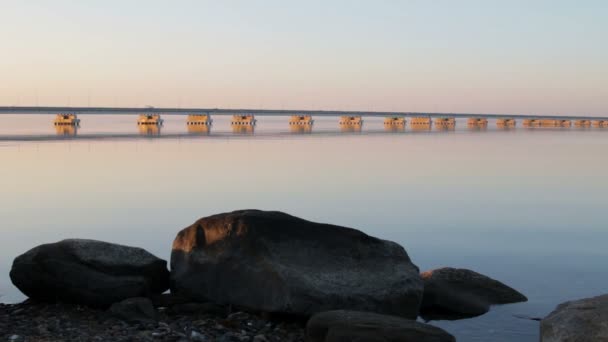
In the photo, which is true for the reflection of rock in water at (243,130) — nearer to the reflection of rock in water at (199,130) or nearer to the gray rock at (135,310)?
the reflection of rock in water at (199,130)

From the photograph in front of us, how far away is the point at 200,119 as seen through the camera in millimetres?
189375

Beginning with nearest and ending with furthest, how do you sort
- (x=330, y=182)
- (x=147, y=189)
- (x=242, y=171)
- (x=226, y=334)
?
(x=226, y=334)
(x=147, y=189)
(x=330, y=182)
(x=242, y=171)

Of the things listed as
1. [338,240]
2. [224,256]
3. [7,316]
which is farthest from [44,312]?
[338,240]

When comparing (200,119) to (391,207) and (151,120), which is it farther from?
(391,207)

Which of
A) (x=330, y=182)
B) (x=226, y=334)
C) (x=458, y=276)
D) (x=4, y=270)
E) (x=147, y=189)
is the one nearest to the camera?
(x=226, y=334)

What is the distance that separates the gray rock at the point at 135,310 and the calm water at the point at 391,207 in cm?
271

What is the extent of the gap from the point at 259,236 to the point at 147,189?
20133 mm

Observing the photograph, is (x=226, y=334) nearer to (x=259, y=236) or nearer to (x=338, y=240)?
(x=259, y=236)

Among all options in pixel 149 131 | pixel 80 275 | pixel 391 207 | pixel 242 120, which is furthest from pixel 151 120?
pixel 80 275

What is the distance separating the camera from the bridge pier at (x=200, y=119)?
181500 mm

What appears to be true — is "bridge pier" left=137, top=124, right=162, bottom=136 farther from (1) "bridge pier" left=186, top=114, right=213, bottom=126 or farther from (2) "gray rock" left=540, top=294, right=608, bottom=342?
(2) "gray rock" left=540, top=294, right=608, bottom=342

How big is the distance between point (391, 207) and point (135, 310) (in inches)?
605

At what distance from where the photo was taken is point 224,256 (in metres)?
11.7

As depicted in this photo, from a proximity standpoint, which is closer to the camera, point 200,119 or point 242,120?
point 200,119
